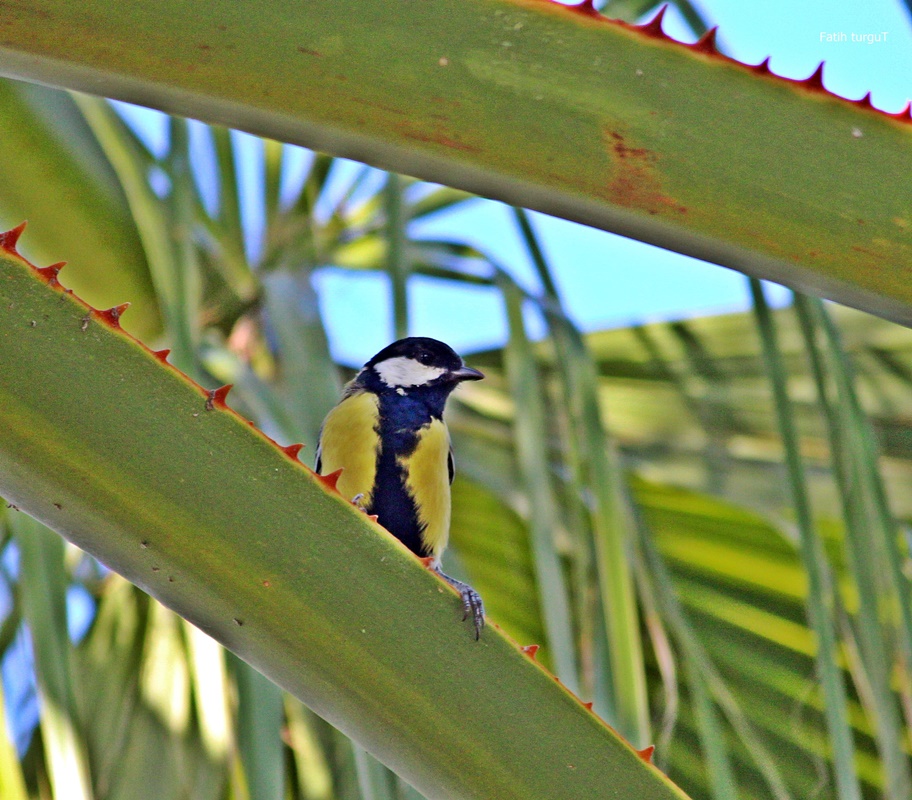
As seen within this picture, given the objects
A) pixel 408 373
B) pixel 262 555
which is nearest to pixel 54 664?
pixel 262 555

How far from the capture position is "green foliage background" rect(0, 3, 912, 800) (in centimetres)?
84

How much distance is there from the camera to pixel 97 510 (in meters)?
0.62

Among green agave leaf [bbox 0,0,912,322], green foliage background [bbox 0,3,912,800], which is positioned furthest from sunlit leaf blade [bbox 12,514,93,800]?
green agave leaf [bbox 0,0,912,322]

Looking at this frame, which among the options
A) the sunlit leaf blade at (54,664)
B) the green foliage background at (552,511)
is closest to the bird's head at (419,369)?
the green foliage background at (552,511)

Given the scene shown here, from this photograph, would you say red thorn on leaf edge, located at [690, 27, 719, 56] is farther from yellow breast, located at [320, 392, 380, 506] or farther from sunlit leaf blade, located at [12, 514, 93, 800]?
yellow breast, located at [320, 392, 380, 506]

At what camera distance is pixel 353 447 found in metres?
1.56

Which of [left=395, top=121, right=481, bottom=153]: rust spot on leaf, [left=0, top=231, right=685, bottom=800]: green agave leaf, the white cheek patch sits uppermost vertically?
the white cheek patch

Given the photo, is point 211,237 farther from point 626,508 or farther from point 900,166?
point 900,166

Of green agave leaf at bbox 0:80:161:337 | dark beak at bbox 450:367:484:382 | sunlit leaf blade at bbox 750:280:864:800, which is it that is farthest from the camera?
dark beak at bbox 450:367:484:382

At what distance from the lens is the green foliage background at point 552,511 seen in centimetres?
84

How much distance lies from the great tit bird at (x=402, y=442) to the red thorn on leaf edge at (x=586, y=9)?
2.79 ft

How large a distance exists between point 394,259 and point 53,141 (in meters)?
0.76

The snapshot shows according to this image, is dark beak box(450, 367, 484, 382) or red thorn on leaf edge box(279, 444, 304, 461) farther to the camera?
dark beak box(450, 367, 484, 382)

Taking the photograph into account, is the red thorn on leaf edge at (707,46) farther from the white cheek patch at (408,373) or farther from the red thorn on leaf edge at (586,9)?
the white cheek patch at (408,373)
